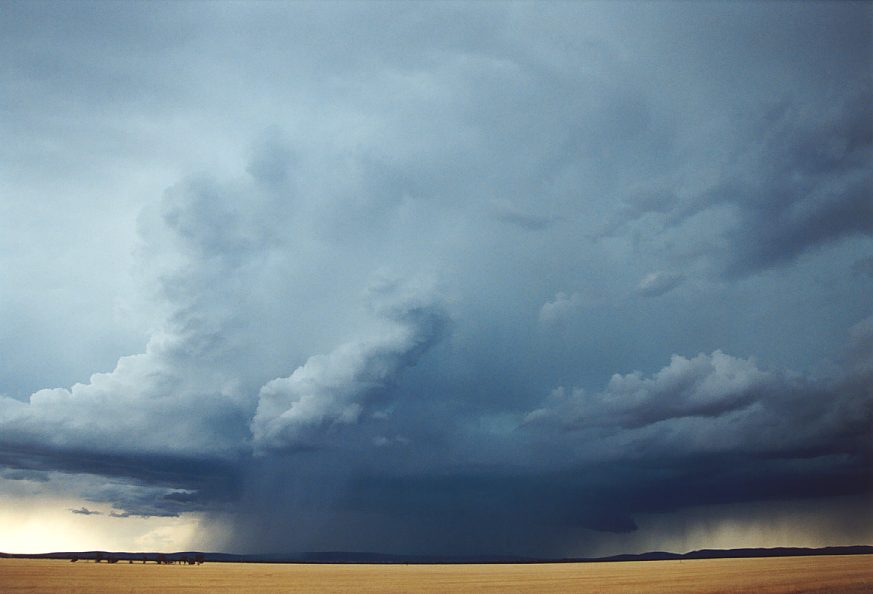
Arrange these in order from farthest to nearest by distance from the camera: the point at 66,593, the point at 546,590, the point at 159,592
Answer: the point at 546,590
the point at 159,592
the point at 66,593

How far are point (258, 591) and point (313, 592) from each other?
595cm

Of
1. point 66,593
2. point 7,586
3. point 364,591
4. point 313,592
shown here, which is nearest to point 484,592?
point 364,591

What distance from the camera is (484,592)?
77.6 metres

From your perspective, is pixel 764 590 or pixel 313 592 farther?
pixel 313 592

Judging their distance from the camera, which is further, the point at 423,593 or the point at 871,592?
the point at 423,593

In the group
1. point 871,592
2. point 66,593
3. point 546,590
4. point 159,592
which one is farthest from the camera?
point 546,590

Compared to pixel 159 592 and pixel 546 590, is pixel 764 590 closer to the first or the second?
pixel 546 590

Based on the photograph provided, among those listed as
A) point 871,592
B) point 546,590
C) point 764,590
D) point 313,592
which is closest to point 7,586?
point 313,592

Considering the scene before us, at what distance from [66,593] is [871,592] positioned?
74900mm

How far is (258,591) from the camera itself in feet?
248

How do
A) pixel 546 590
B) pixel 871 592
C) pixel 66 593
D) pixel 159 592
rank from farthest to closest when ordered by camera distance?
pixel 546 590, pixel 159 592, pixel 66 593, pixel 871 592

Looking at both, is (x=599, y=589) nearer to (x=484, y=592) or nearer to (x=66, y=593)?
(x=484, y=592)

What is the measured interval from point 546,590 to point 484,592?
6930 mm

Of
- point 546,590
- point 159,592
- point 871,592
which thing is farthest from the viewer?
point 546,590
